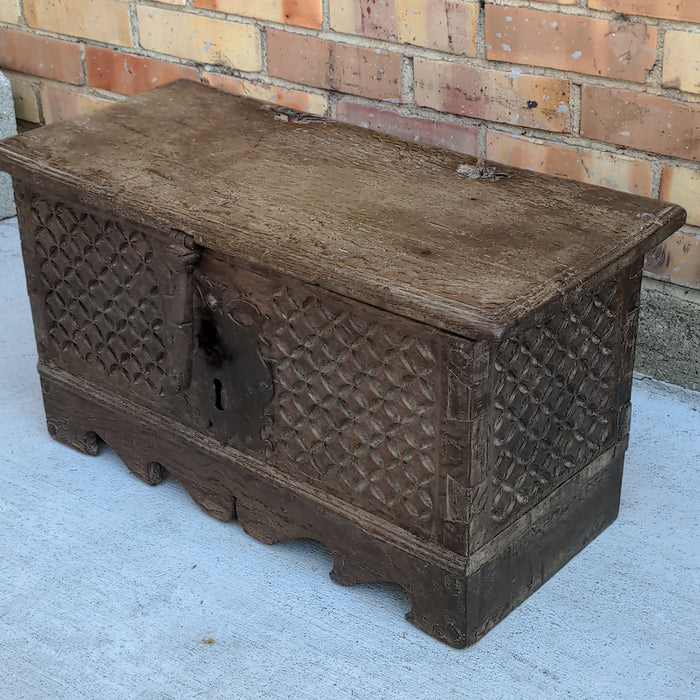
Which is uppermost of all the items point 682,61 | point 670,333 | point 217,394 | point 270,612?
point 682,61

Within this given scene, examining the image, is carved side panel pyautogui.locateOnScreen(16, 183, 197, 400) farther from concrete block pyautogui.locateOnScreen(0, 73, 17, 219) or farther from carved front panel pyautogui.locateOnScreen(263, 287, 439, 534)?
concrete block pyautogui.locateOnScreen(0, 73, 17, 219)

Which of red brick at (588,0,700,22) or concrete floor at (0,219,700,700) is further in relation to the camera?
red brick at (588,0,700,22)

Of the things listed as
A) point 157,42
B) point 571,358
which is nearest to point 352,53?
point 157,42

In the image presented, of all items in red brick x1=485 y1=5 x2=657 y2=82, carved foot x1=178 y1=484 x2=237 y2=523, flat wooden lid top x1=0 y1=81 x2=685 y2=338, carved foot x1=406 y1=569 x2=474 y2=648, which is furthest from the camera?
red brick x1=485 y1=5 x2=657 y2=82

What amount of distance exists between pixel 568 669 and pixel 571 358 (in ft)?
1.66

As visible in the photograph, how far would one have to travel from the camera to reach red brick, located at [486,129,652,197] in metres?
2.43

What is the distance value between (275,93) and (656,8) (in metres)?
1.00

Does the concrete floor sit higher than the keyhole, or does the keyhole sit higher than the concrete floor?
the keyhole

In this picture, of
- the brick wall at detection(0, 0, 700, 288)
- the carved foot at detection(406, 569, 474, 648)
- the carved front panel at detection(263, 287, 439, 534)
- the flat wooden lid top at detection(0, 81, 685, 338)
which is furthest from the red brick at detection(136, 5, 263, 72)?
the carved foot at detection(406, 569, 474, 648)

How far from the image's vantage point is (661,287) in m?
2.53

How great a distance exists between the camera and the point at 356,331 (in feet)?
6.05

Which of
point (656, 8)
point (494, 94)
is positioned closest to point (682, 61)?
point (656, 8)

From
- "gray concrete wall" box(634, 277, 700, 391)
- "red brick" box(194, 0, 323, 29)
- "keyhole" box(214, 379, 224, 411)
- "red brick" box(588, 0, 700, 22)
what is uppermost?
"red brick" box(588, 0, 700, 22)

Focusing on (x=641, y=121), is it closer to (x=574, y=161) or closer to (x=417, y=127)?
(x=574, y=161)
